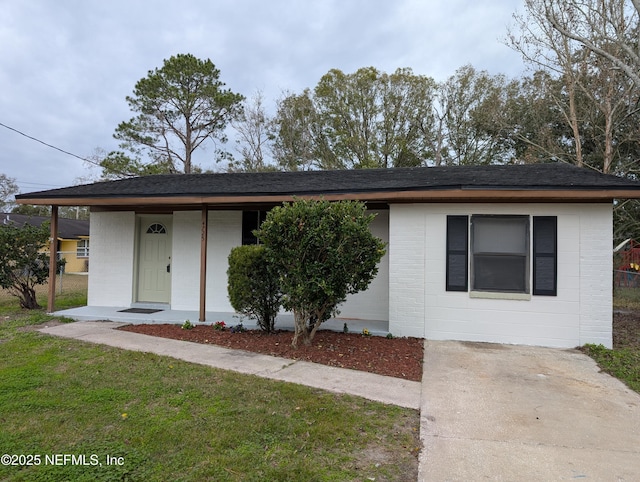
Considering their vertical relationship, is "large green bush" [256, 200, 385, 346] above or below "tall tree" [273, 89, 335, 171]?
below

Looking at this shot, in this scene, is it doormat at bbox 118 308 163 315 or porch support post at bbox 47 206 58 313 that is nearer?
porch support post at bbox 47 206 58 313

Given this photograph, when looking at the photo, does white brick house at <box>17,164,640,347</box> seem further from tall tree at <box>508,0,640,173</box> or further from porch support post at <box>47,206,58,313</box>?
tall tree at <box>508,0,640,173</box>

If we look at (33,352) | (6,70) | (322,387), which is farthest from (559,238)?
(6,70)

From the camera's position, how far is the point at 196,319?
738 cm

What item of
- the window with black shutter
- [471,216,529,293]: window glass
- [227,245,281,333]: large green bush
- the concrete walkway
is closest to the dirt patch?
the concrete walkway

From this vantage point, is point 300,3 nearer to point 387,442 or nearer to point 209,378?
point 209,378

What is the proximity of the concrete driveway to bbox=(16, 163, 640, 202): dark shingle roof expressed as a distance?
102 inches

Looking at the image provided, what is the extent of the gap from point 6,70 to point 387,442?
1747 centimetres

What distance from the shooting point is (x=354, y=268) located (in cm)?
491

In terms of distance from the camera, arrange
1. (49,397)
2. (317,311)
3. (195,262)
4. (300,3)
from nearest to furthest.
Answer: (49,397) → (317,311) → (195,262) → (300,3)

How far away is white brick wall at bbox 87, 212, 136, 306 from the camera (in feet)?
28.5

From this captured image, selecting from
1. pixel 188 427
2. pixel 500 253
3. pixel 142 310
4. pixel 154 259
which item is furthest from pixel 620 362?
pixel 154 259

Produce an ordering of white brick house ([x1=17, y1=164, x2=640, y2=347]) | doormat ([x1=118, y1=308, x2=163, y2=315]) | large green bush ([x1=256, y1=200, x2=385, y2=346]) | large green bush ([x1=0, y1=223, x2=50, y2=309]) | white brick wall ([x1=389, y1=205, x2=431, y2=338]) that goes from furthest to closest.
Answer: large green bush ([x1=0, y1=223, x2=50, y2=309])
doormat ([x1=118, y1=308, x2=163, y2=315])
white brick wall ([x1=389, y1=205, x2=431, y2=338])
white brick house ([x1=17, y1=164, x2=640, y2=347])
large green bush ([x1=256, y1=200, x2=385, y2=346])

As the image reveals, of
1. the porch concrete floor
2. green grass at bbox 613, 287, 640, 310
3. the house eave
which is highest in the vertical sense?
the house eave
